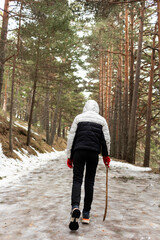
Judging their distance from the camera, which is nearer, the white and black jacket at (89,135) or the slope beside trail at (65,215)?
the slope beside trail at (65,215)

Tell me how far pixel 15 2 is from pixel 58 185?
9.47 meters

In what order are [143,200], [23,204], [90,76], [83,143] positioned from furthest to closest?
[90,76]
[143,200]
[23,204]
[83,143]

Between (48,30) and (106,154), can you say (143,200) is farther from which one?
(48,30)

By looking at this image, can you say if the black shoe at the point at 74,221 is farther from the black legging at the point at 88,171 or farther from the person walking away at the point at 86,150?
the black legging at the point at 88,171

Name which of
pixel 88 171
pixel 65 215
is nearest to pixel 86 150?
pixel 88 171

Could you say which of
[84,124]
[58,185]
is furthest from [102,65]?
[84,124]

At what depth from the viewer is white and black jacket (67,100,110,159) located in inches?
137

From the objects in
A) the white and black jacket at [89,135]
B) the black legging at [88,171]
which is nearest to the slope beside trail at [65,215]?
the black legging at [88,171]

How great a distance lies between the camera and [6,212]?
12.6 feet

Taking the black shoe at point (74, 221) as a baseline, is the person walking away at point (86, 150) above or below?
above

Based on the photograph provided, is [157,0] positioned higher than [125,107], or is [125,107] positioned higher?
[157,0]

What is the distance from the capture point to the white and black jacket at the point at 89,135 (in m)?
3.47

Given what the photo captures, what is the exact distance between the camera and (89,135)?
3494mm

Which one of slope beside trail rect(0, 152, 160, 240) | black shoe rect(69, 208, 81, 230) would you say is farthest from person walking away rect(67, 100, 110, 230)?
slope beside trail rect(0, 152, 160, 240)
